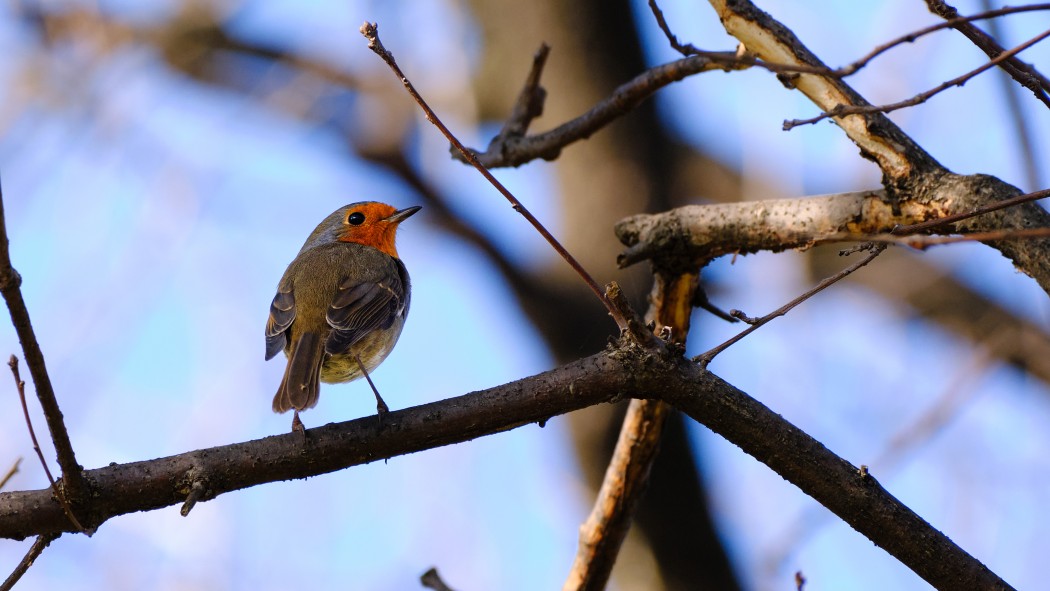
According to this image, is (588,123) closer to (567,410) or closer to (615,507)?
(615,507)

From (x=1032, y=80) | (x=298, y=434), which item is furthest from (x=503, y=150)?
(x=1032, y=80)

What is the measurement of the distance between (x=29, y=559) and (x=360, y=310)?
6.42ft

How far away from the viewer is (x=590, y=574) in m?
3.80

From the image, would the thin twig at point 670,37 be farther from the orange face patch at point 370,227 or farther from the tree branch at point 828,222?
the orange face patch at point 370,227

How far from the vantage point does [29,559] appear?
249 centimetres

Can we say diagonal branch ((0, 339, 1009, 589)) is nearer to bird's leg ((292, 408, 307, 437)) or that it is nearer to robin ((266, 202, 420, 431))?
bird's leg ((292, 408, 307, 437))

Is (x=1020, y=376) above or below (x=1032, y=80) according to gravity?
above

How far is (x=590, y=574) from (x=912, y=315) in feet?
14.1

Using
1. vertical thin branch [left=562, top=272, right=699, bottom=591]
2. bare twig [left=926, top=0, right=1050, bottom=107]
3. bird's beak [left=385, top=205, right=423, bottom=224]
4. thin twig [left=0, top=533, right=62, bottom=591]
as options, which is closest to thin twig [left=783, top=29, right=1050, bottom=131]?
bare twig [left=926, top=0, right=1050, bottom=107]

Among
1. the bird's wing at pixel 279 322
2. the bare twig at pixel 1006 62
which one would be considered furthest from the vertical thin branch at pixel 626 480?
the bare twig at pixel 1006 62

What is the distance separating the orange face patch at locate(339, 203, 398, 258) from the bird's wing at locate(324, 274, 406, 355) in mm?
997

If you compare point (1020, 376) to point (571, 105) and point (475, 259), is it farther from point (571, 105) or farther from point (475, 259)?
point (475, 259)

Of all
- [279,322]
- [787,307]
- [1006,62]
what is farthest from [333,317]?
[1006,62]

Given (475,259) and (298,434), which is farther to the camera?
(475,259)
